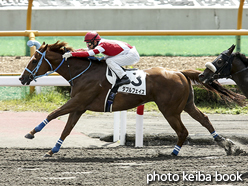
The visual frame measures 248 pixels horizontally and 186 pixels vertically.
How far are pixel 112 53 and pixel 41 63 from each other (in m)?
1.10

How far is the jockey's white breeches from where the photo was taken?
20.5 ft

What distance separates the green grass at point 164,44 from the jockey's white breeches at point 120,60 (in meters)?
4.70

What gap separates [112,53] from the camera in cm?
630

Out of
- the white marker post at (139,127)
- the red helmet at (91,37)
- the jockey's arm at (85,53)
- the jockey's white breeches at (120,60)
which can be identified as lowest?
the white marker post at (139,127)

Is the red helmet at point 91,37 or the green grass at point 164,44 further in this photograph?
the green grass at point 164,44

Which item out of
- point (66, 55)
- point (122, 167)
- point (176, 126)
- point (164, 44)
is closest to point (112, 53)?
point (66, 55)

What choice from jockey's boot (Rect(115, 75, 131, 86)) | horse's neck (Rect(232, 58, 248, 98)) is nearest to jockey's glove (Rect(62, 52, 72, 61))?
jockey's boot (Rect(115, 75, 131, 86))

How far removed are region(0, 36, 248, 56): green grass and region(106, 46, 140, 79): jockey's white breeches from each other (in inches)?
185


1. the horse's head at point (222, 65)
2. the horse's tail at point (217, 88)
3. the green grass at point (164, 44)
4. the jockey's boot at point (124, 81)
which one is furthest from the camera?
the green grass at point (164, 44)

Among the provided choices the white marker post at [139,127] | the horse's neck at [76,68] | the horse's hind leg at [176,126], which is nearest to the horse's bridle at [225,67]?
the horse's hind leg at [176,126]

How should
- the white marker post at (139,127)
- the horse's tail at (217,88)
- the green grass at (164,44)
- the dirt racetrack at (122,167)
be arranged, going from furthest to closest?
1. the green grass at (164,44)
2. the white marker post at (139,127)
3. the horse's tail at (217,88)
4. the dirt racetrack at (122,167)

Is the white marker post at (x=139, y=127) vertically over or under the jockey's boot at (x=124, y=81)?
under

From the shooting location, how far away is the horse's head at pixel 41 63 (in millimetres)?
6309

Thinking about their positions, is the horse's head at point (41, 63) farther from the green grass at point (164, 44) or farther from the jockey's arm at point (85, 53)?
the green grass at point (164, 44)
